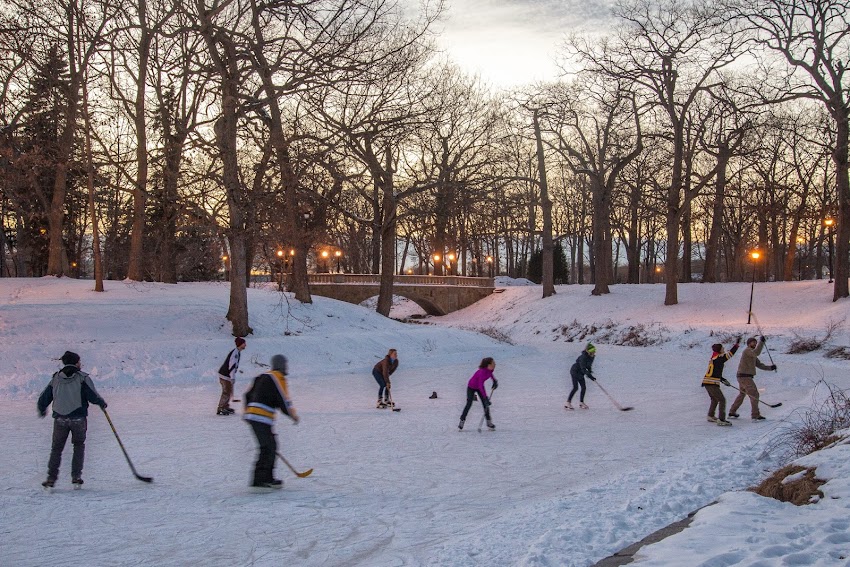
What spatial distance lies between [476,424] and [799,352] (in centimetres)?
1632

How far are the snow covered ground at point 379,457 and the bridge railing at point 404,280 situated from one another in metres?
18.5

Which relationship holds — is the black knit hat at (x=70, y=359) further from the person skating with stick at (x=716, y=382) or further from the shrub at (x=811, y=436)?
the person skating with stick at (x=716, y=382)

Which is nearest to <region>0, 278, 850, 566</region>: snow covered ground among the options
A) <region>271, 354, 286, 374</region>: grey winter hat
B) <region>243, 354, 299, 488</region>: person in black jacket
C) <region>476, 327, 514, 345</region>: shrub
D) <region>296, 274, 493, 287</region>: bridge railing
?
<region>243, 354, 299, 488</region>: person in black jacket

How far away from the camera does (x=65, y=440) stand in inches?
340

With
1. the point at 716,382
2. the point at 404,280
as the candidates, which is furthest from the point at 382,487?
the point at 404,280

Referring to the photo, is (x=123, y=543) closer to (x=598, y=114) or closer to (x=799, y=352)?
(x=799, y=352)

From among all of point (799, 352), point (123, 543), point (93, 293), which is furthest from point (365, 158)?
point (123, 543)

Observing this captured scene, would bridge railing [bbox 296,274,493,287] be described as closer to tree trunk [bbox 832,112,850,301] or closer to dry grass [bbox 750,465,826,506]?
tree trunk [bbox 832,112,850,301]

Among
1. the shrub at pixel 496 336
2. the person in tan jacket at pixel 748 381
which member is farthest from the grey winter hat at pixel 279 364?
the shrub at pixel 496 336

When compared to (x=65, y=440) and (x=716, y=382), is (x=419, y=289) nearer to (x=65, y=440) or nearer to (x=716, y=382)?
(x=716, y=382)

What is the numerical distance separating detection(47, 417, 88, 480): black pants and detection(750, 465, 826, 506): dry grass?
780 cm

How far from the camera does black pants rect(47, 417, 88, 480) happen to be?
8570mm

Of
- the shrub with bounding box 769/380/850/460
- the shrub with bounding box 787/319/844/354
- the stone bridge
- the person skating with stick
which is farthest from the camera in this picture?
the stone bridge

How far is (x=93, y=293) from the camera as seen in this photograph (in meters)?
26.3
